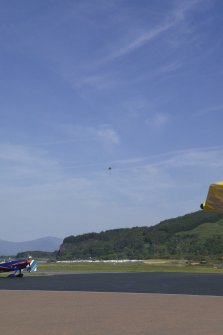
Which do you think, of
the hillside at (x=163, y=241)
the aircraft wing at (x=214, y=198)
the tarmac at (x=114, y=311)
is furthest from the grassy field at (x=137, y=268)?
the hillside at (x=163, y=241)

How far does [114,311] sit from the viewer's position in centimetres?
1662

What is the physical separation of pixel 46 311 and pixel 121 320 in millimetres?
3486

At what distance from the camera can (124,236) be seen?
181125mm

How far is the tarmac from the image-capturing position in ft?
42.8

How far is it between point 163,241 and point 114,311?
133 metres

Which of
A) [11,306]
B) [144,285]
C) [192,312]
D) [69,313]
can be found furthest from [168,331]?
[144,285]

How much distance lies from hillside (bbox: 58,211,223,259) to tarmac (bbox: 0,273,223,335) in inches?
2714

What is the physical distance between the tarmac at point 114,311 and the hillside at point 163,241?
6895cm

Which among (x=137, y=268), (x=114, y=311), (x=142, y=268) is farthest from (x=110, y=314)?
(x=137, y=268)

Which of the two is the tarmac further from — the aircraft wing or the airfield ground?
the aircraft wing

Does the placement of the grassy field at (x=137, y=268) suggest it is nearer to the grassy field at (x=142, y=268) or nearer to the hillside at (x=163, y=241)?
the grassy field at (x=142, y=268)

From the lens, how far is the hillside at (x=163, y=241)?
110 meters

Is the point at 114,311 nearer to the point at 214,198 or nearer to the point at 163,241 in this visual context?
the point at 214,198

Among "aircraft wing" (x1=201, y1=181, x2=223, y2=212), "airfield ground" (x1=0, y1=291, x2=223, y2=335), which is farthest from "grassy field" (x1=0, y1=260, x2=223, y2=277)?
"aircraft wing" (x1=201, y1=181, x2=223, y2=212)
